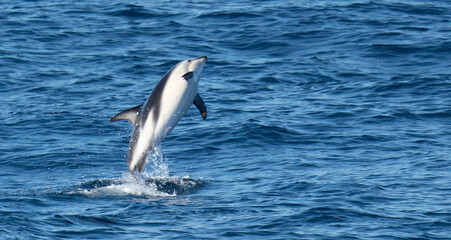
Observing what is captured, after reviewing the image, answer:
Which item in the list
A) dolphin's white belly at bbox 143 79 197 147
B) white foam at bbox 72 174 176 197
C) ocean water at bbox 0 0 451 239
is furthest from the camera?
white foam at bbox 72 174 176 197

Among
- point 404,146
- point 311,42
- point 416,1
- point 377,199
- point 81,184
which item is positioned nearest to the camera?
point 377,199

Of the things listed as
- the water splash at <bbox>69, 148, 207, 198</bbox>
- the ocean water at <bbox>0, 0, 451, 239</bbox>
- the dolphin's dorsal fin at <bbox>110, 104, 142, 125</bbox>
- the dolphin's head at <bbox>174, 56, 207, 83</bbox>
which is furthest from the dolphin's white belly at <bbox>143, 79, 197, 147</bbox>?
the water splash at <bbox>69, 148, 207, 198</bbox>

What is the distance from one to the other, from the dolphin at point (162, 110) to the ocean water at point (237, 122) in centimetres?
134

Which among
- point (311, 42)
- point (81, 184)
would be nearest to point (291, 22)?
point (311, 42)

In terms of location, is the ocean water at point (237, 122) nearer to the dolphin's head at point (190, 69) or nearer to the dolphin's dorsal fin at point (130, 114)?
the dolphin's dorsal fin at point (130, 114)

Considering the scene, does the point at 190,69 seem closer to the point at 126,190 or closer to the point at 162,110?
the point at 162,110

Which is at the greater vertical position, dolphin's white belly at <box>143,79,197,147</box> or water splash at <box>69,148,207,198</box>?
dolphin's white belly at <box>143,79,197,147</box>

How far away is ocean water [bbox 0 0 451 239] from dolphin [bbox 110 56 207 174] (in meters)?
1.34

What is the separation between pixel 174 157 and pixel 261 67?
26.9 ft

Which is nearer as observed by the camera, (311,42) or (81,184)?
(81,184)

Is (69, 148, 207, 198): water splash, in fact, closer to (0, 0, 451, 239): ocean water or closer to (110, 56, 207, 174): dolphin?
(0, 0, 451, 239): ocean water

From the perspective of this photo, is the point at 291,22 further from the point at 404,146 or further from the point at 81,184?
the point at 81,184

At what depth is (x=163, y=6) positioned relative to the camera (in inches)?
1455

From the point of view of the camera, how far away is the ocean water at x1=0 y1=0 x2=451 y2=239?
15273 mm
